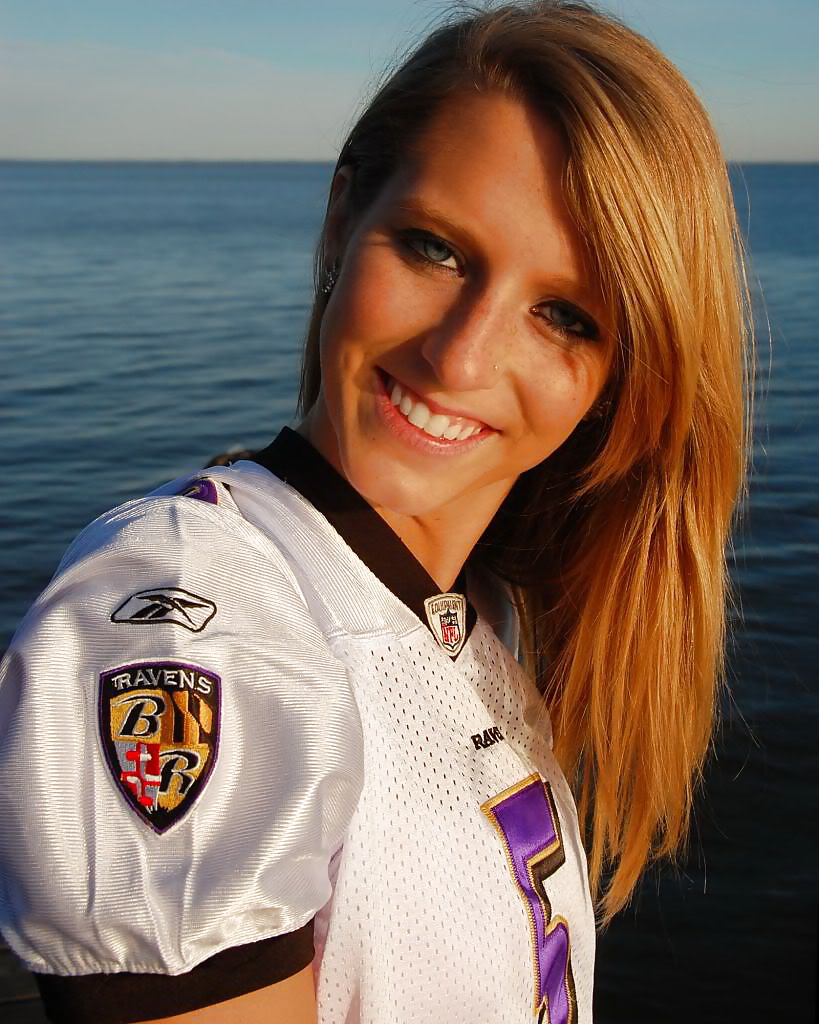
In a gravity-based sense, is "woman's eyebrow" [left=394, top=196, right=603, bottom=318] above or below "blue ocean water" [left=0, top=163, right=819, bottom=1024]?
above

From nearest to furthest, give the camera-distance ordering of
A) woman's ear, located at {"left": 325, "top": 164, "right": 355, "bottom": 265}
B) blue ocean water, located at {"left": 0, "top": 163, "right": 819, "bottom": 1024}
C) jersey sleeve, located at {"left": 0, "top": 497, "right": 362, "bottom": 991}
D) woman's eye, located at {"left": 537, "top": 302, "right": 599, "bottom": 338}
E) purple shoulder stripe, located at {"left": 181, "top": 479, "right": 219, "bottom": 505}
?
jersey sleeve, located at {"left": 0, "top": 497, "right": 362, "bottom": 991} < purple shoulder stripe, located at {"left": 181, "top": 479, "right": 219, "bottom": 505} < woman's eye, located at {"left": 537, "top": 302, "right": 599, "bottom": 338} < woman's ear, located at {"left": 325, "top": 164, "right": 355, "bottom": 265} < blue ocean water, located at {"left": 0, "top": 163, "right": 819, "bottom": 1024}

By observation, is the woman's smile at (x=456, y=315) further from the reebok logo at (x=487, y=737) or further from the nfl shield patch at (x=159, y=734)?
the nfl shield patch at (x=159, y=734)

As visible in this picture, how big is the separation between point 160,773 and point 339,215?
1205 millimetres

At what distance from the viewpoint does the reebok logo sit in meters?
1.82

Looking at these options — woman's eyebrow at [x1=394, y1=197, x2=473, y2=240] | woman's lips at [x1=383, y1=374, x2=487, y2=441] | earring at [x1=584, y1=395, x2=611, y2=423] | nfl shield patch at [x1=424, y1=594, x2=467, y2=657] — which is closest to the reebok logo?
nfl shield patch at [x1=424, y1=594, x2=467, y2=657]

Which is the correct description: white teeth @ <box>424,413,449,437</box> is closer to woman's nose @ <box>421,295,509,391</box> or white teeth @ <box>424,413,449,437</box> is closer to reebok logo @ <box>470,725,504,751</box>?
woman's nose @ <box>421,295,509,391</box>

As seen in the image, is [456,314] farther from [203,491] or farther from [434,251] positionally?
[203,491]

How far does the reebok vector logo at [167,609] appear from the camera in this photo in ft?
4.26

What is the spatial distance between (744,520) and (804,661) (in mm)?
2064

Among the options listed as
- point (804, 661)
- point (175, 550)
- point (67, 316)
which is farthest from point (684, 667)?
point (67, 316)

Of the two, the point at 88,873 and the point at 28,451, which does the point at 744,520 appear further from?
the point at 88,873

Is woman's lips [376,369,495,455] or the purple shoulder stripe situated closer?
the purple shoulder stripe

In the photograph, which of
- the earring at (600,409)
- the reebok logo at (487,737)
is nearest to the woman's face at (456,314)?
the earring at (600,409)

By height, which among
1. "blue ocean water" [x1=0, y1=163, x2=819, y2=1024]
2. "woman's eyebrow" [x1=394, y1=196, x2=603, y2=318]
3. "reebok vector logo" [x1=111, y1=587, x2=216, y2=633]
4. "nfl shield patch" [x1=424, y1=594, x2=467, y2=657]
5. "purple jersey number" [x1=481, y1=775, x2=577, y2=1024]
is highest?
"woman's eyebrow" [x1=394, y1=196, x2=603, y2=318]
